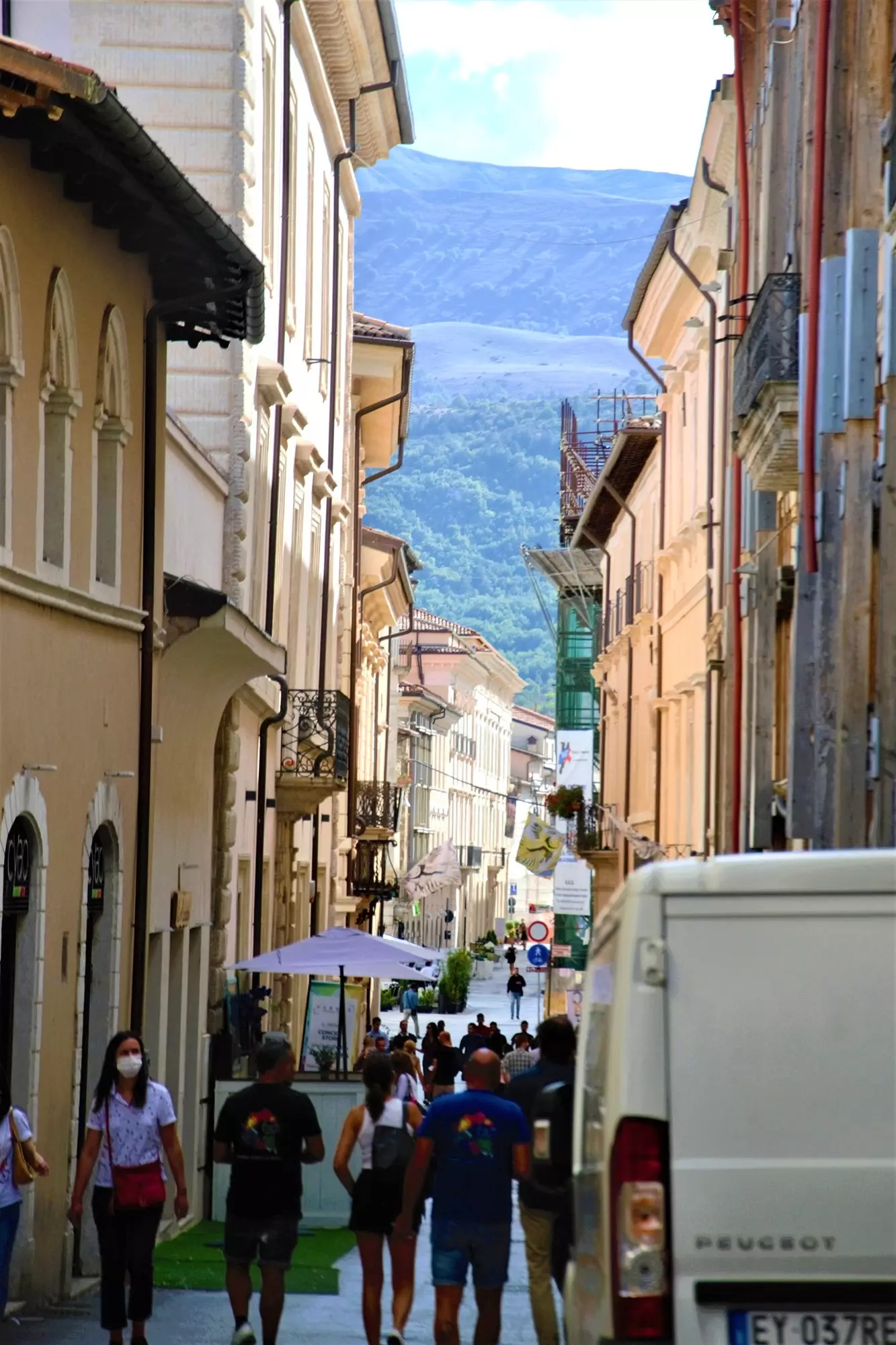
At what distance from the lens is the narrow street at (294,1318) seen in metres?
11.9

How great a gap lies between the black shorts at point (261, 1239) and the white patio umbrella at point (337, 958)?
400 inches

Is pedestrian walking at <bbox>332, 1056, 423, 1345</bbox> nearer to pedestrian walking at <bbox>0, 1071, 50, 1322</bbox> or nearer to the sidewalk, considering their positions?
the sidewalk

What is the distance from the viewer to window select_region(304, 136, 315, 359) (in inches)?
1136

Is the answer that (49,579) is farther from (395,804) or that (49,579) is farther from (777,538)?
(395,804)

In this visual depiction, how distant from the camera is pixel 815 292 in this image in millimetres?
15430

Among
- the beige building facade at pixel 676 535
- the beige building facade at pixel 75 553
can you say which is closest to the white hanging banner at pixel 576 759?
the beige building facade at pixel 676 535

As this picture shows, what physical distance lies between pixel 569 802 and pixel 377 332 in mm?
11711

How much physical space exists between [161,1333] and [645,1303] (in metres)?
7.14

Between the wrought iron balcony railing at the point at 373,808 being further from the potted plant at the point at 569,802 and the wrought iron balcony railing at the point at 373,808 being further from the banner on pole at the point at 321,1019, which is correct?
the banner on pole at the point at 321,1019

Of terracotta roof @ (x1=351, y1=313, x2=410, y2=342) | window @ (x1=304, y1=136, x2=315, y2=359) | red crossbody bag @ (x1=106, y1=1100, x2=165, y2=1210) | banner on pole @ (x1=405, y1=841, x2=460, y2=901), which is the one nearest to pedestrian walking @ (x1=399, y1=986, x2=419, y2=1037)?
banner on pole @ (x1=405, y1=841, x2=460, y2=901)

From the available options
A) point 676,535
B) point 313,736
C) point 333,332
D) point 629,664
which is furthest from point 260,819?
point 629,664

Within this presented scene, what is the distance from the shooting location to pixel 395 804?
40094mm

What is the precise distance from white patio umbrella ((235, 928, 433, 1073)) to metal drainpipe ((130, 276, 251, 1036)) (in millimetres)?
4795

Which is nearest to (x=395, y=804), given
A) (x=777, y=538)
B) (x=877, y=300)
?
(x=777, y=538)
